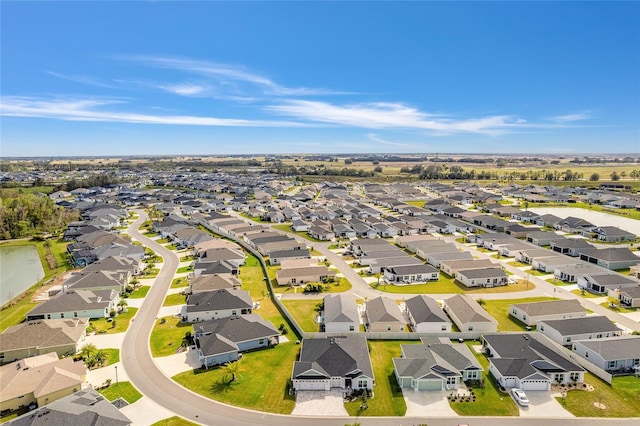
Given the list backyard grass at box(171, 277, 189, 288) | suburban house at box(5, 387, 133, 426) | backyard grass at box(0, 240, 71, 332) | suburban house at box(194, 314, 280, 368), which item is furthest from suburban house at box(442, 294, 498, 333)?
backyard grass at box(0, 240, 71, 332)

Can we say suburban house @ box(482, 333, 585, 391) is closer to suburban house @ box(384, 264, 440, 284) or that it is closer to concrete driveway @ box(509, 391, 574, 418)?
concrete driveway @ box(509, 391, 574, 418)

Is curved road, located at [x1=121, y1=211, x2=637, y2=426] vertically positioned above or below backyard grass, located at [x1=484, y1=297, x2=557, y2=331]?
below

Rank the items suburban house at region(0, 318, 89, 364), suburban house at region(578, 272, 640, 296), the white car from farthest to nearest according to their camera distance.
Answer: suburban house at region(578, 272, 640, 296) < suburban house at region(0, 318, 89, 364) < the white car

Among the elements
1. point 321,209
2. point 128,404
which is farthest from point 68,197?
point 128,404

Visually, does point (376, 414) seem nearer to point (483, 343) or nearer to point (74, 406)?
point (483, 343)

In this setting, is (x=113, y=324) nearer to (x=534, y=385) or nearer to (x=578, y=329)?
(x=534, y=385)

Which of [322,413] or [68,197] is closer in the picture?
[322,413]
